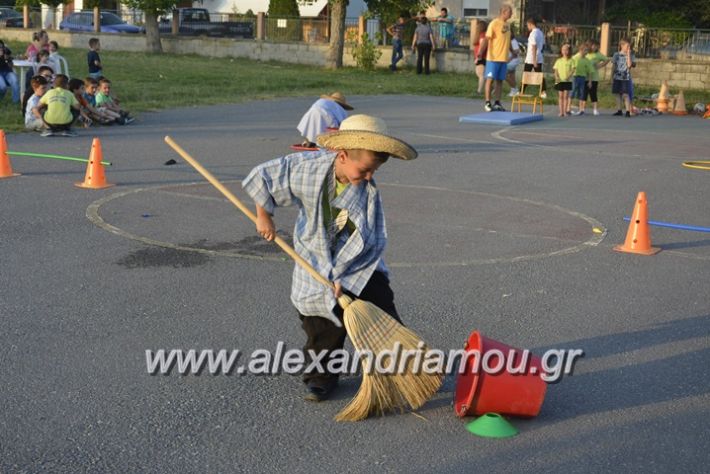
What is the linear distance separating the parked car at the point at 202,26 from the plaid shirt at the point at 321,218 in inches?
1541

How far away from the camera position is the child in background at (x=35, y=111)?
1573 cm

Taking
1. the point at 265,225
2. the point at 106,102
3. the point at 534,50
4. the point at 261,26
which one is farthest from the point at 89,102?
the point at 261,26

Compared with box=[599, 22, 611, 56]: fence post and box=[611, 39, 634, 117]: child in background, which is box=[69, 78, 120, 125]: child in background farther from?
box=[599, 22, 611, 56]: fence post

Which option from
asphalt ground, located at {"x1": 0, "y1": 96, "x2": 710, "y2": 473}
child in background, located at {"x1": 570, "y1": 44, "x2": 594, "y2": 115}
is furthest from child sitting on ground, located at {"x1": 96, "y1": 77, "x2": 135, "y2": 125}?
child in background, located at {"x1": 570, "y1": 44, "x2": 594, "y2": 115}

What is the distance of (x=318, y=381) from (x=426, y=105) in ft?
62.3

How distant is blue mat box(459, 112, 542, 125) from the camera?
19828mm

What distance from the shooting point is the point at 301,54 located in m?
39.9

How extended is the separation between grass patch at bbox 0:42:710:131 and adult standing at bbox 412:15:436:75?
516 millimetres

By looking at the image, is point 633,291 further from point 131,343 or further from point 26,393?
point 26,393

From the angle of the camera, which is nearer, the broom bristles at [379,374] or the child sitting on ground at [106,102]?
the broom bristles at [379,374]

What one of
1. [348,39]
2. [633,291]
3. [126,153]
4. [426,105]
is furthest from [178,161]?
[348,39]

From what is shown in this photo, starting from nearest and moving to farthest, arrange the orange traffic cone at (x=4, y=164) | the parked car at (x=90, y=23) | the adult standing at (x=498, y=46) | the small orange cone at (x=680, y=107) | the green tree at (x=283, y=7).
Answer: the orange traffic cone at (x=4, y=164)
the adult standing at (x=498, y=46)
the small orange cone at (x=680, y=107)
the green tree at (x=283, y=7)
the parked car at (x=90, y=23)

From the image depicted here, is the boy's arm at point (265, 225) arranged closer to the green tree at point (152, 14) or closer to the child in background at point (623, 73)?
the child in background at point (623, 73)

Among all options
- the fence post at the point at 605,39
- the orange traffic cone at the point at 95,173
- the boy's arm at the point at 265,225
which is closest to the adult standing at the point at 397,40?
the fence post at the point at 605,39
